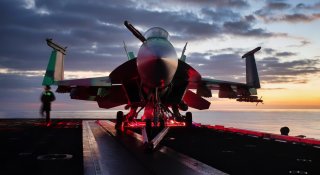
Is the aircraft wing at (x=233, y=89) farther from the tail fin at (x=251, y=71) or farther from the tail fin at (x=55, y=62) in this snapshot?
the tail fin at (x=55, y=62)

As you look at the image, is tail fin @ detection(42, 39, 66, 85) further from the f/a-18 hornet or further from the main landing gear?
the main landing gear

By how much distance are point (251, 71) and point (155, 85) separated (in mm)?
15683

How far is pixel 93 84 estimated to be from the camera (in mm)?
21359

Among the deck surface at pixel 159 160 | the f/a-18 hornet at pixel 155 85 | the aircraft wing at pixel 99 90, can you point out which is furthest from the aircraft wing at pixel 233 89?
the deck surface at pixel 159 160

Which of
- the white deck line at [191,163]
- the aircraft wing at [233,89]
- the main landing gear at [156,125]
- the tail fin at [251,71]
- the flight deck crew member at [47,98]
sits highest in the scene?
the tail fin at [251,71]

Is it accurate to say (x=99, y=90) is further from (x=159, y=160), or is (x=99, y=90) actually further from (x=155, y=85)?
(x=159, y=160)

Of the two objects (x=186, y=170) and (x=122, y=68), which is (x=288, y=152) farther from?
(x=122, y=68)

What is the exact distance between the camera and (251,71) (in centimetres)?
2748

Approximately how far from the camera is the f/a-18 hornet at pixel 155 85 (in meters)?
13.1

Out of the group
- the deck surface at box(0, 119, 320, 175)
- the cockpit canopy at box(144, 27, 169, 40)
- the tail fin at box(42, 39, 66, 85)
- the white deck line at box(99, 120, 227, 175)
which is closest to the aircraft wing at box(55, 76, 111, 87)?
the cockpit canopy at box(144, 27, 169, 40)

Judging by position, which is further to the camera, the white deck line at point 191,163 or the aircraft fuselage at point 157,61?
the aircraft fuselage at point 157,61

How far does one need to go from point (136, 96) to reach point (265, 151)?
809 cm

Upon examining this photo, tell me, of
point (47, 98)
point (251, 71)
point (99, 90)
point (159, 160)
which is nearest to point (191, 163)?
point (159, 160)

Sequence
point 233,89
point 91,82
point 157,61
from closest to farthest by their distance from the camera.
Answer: point 157,61
point 91,82
point 233,89
